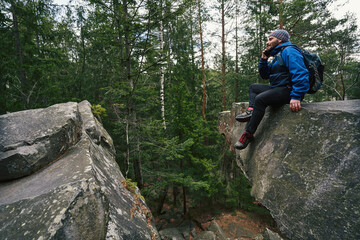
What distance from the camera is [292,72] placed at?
259 cm

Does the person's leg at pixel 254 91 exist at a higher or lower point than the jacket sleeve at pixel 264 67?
lower

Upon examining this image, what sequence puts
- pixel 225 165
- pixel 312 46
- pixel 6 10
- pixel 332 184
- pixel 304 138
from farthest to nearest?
pixel 225 165, pixel 312 46, pixel 6 10, pixel 304 138, pixel 332 184

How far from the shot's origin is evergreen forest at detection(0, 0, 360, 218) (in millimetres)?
5613

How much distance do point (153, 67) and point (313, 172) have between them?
5.57 metres

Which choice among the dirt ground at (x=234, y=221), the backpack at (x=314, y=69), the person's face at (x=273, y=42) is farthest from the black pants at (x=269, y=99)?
the dirt ground at (x=234, y=221)

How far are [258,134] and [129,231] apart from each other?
3022 mm

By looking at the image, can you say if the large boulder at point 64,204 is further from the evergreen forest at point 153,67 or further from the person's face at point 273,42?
the person's face at point 273,42

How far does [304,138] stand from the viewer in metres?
2.63

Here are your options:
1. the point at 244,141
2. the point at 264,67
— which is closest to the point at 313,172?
the point at 244,141

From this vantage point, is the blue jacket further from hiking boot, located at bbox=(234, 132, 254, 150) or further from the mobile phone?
hiking boot, located at bbox=(234, 132, 254, 150)

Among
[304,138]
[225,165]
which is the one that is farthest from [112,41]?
[225,165]

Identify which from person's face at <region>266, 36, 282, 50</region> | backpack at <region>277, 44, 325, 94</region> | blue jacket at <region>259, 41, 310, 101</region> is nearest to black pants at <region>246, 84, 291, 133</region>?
blue jacket at <region>259, 41, 310, 101</region>

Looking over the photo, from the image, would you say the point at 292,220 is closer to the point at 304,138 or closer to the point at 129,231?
the point at 304,138

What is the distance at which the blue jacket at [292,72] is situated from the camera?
2527 mm
